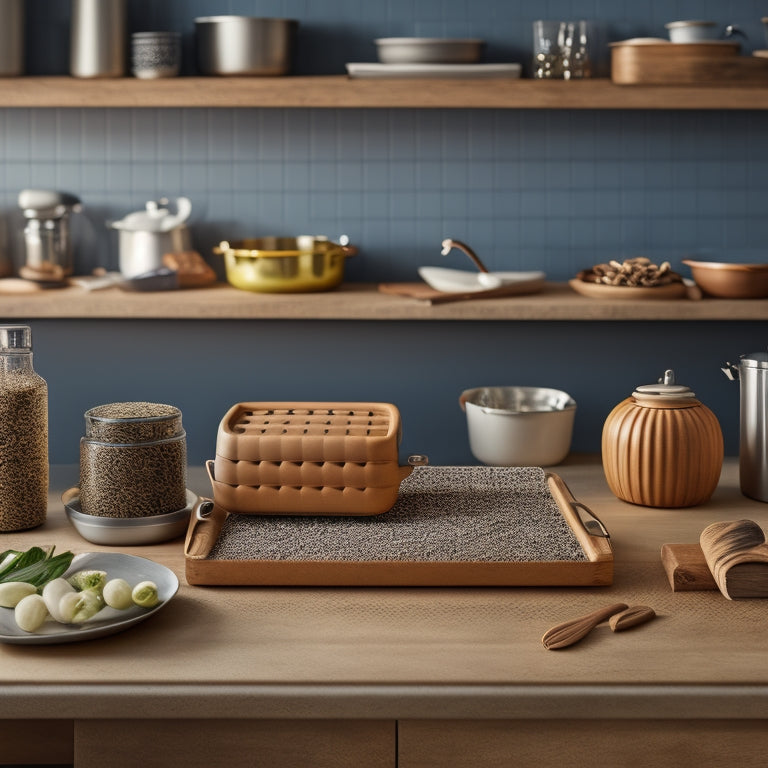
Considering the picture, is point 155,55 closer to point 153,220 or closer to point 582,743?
point 153,220

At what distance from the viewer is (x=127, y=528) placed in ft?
4.96

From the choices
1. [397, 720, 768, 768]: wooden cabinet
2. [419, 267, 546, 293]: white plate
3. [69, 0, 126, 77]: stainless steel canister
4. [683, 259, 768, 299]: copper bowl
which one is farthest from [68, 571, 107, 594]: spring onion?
[683, 259, 768, 299]: copper bowl

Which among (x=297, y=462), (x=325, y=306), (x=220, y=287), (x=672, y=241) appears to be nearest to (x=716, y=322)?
(x=672, y=241)

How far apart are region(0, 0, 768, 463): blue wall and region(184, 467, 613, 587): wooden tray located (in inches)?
36.9

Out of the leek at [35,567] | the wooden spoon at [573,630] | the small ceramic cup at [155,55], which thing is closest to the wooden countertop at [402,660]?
the wooden spoon at [573,630]

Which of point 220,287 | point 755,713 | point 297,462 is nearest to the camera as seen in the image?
point 755,713

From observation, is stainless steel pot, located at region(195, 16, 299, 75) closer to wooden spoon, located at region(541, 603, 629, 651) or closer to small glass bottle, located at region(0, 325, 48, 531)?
small glass bottle, located at region(0, 325, 48, 531)

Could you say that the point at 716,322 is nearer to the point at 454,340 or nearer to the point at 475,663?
the point at 454,340

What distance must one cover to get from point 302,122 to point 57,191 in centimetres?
61

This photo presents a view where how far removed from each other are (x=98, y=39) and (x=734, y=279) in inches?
57.1

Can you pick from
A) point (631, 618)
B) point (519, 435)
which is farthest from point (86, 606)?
point (519, 435)

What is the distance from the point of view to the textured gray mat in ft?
4.60

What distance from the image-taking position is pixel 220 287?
2.49 m

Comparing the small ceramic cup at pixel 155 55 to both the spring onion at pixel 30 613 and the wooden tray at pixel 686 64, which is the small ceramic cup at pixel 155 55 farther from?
the spring onion at pixel 30 613
